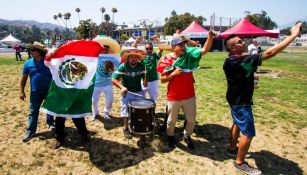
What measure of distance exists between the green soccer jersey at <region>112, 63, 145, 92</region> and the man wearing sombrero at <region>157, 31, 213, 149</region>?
0.76 meters

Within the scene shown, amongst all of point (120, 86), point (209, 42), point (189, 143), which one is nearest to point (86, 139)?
point (120, 86)

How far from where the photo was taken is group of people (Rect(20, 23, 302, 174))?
4.80m

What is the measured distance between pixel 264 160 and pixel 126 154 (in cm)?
281

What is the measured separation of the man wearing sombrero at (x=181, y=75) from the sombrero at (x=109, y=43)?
2.11 meters

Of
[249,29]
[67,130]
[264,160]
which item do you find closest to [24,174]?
[67,130]

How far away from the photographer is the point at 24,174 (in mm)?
4984

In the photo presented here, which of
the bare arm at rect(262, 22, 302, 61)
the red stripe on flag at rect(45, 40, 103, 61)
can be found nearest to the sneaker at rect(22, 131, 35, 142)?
the red stripe on flag at rect(45, 40, 103, 61)

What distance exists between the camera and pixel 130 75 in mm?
6289

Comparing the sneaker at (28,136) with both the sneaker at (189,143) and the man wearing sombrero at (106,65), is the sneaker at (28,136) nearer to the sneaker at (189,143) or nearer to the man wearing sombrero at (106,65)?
the man wearing sombrero at (106,65)

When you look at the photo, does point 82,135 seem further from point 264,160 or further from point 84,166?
point 264,160

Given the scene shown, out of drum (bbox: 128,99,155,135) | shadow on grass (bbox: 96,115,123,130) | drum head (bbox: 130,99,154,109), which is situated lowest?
shadow on grass (bbox: 96,115,123,130)

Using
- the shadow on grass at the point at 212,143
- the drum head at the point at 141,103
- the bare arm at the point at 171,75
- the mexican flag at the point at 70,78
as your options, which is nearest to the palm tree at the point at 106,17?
the shadow on grass at the point at 212,143

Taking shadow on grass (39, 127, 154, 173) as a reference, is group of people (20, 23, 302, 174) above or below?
above

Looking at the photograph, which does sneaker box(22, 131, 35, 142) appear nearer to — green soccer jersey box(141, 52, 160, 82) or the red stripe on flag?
the red stripe on flag
